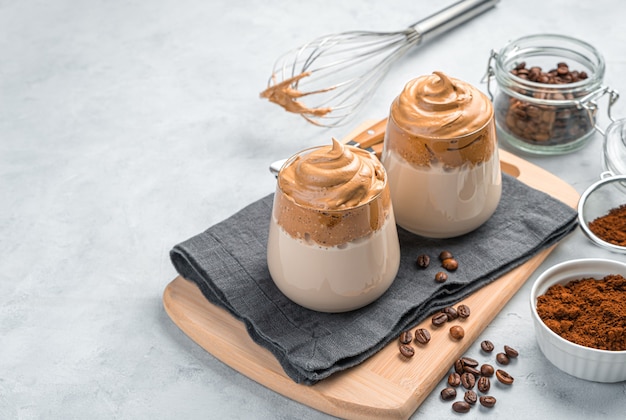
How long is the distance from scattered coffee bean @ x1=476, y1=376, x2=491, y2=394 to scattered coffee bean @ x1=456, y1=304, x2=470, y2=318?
102mm

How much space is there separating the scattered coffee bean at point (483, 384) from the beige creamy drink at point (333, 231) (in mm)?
194

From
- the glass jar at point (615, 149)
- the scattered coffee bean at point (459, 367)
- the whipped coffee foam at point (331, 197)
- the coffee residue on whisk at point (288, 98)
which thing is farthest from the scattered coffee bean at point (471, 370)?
the coffee residue on whisk at point (288, 98)

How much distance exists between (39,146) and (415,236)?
87 cm

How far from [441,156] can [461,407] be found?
376 millimetres

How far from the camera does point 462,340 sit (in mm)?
1233

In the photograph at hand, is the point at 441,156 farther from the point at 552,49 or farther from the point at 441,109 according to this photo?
the point at 552,49

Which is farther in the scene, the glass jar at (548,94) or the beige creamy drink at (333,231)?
the glass jar at (548,94)

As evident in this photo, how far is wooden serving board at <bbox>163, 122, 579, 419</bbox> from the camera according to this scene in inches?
45.2

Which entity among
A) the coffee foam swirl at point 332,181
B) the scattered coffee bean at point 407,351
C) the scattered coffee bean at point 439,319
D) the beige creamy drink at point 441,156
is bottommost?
the scattered coffee bean at point 439,319

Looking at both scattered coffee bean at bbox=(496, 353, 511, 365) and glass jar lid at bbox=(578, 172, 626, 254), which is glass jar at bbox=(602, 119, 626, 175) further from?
scattered coffee bean at bbox=(496, 353, 511, 365)

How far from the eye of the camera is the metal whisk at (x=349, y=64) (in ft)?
5.99

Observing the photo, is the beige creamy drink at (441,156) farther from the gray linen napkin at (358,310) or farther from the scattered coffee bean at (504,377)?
the scattered coffee bean at (504,377)

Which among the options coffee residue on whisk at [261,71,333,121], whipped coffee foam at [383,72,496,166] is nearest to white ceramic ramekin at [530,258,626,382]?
whipped coffee foam at [383,72,496,166]

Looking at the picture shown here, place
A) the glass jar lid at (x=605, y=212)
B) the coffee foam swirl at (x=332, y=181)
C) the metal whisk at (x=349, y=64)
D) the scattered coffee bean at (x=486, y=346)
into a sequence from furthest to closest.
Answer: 1. the metal whisk at (x=349, y=64)
2. the glass jar lid at (x=605, y=212)
3. the scattered coffee bean at (x=486, y=346)
4. the coffee foam swirl at (x=332, y=181)
